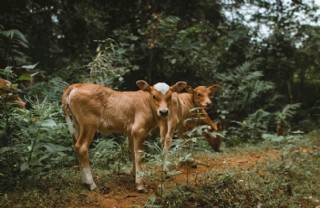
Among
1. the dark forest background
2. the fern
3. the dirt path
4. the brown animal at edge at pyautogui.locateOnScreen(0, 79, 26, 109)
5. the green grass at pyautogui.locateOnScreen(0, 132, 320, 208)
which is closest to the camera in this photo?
the green grass at pyautogui.locateOnScreen(0, 132, 320, 208)

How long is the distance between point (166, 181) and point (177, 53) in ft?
21.5

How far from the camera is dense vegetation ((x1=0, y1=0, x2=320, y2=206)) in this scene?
9414 mm

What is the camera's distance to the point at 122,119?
20.1 ft

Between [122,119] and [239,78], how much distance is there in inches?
310

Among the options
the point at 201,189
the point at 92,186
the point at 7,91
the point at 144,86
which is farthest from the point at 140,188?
the point at 7,91

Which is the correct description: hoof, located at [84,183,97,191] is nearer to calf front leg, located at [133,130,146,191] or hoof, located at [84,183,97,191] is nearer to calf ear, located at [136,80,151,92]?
calf front leg, located at [133,130,146,191]

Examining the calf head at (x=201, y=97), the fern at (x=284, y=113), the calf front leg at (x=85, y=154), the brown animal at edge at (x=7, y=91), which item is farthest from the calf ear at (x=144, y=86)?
the fern at (x=284, y=113)

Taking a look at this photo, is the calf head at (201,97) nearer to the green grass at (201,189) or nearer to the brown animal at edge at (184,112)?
the brown animal at edge at (184,112)

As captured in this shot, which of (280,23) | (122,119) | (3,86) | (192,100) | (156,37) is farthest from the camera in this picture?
(280,23)

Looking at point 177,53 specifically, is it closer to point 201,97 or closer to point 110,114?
point 201,97

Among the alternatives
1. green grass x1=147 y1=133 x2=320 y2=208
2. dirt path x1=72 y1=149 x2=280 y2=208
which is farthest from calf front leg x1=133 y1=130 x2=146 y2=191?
green grass x1=147 y1=133 x2=320 y2=208

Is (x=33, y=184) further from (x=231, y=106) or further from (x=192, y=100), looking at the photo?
(x=231, y=106)

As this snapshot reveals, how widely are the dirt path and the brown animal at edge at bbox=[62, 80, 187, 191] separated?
0.21 meters

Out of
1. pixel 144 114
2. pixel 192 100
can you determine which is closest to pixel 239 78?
pixel 192 100
